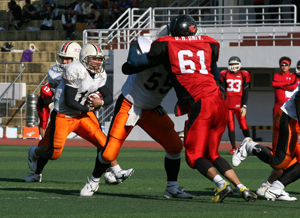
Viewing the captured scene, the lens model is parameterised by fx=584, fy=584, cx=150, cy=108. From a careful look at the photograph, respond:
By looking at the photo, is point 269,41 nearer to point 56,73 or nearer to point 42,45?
point 42,45

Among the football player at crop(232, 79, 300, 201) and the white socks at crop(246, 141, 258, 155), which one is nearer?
the football player at crop(232, 79, 300, 201)

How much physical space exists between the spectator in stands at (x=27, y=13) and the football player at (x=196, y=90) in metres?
21.0

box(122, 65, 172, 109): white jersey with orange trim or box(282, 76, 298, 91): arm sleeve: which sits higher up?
box(122, 65, 172, 109): white jersey with orange trim

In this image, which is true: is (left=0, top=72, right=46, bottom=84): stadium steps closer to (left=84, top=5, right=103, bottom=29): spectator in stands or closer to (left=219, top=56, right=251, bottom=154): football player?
(left=84, top=5, right=103, bottom=29): spectator in stands

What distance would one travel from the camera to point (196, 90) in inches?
216

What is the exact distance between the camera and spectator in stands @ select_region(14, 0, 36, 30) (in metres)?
25.8

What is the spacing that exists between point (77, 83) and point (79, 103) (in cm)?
26

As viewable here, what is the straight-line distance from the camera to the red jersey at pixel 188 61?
18.1 ft

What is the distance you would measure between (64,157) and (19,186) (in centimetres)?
472

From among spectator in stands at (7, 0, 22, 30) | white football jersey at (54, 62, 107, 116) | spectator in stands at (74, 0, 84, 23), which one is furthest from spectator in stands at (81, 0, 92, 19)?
white football jersey at (54, 62, 107, 116)

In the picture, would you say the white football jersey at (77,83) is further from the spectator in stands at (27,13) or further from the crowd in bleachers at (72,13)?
the spectator in stands at (27,13)

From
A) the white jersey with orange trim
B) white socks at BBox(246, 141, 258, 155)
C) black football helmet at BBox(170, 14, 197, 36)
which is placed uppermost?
black football helmet at BBox(170, 14, 197, 36)

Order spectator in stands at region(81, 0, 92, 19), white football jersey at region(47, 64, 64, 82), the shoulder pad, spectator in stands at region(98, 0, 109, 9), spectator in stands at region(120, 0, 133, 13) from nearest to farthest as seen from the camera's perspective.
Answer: the shoulder pad → white football jersey at region(47, 64, 64, 82) → spectator in stands at region(120, 0, 133, 13) → spectator in stands at region(81, 0, 92, 19) → spectator in stands at region(98, 0, 109, 9)

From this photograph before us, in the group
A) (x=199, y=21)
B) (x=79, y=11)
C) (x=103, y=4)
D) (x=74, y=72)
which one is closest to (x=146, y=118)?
(x=74, y=72)
